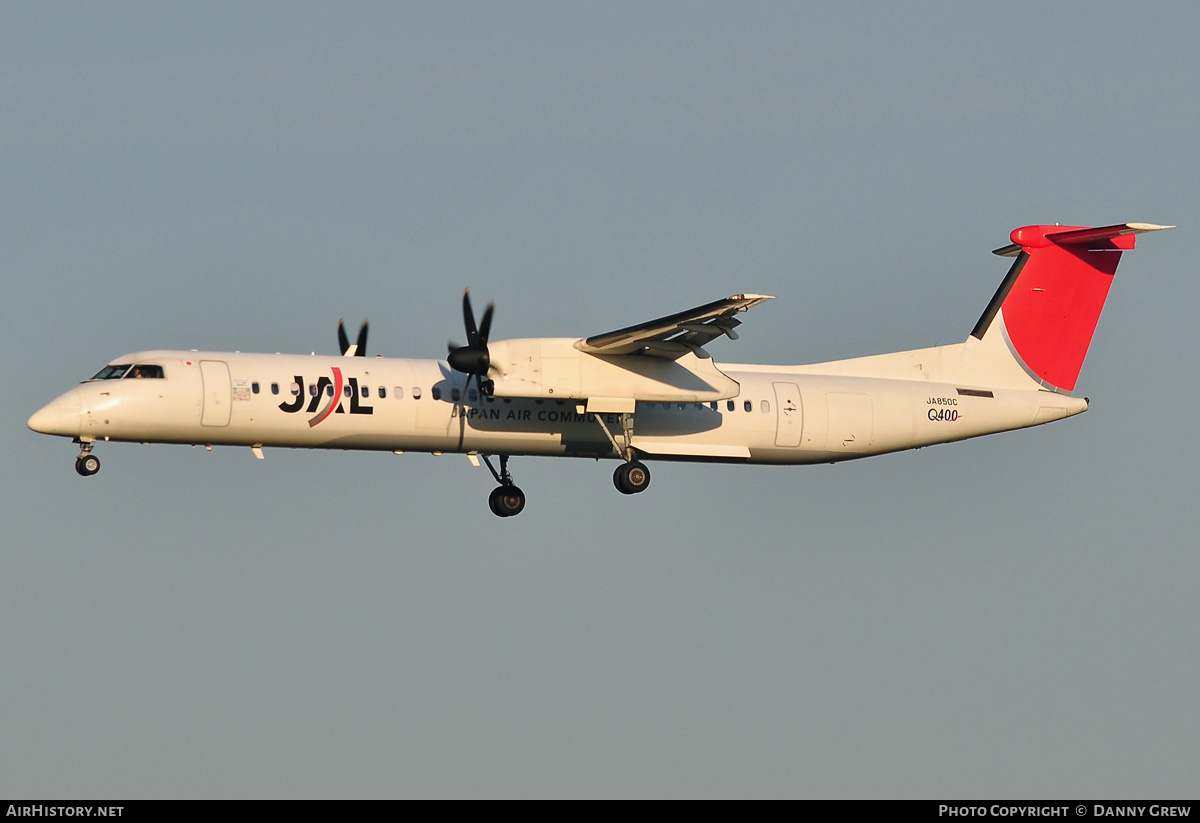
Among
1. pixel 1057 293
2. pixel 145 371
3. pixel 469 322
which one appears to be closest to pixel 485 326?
pixel 469 322

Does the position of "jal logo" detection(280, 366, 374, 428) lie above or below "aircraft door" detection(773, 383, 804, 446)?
above

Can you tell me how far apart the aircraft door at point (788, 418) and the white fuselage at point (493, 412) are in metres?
0.02

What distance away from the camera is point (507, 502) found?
25.8 m

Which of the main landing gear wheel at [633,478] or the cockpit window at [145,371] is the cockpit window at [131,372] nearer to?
the cockpit window at [145,371]

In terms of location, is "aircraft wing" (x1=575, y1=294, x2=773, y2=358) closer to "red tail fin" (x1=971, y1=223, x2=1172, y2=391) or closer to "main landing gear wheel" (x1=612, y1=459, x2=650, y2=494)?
"main landing gear wheel" (x1=612, y1=459, x2=650, y2=494)

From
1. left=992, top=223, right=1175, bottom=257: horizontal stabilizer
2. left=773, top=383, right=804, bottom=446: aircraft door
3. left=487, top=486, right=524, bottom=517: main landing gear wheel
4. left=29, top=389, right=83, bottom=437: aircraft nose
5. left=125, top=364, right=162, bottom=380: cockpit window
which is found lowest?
left=487, top=486, right=524, bottom=517: main landing gear wheel

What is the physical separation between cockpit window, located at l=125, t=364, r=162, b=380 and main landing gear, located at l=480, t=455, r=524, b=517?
5.43 meters

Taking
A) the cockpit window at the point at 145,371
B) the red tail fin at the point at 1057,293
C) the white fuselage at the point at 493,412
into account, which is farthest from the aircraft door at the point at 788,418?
the cockpit window at the point at 145,371

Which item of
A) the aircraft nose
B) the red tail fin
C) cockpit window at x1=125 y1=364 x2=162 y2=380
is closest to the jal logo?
cockpit window at x1=125 y1=364 x2=162 y2=380

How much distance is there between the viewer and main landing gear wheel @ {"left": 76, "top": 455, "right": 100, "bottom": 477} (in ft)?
75.0

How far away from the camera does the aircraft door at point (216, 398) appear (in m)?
22.9

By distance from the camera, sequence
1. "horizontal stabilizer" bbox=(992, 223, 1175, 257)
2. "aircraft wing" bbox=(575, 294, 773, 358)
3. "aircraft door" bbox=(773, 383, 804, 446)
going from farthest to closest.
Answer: "horizontal stabilizer" bbox=(992, 223, 1175, 257)
"aircraft door" bbox=(773, 383, 804, 446)
"aircraft wing" bbox=(575, 294, 773, 358)

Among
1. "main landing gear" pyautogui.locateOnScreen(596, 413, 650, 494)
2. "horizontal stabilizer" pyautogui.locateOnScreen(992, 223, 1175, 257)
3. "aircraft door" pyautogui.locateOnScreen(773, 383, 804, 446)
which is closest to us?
"main landing gear" pyautogui.locateOnScreen(596, 413, 650, 494)
